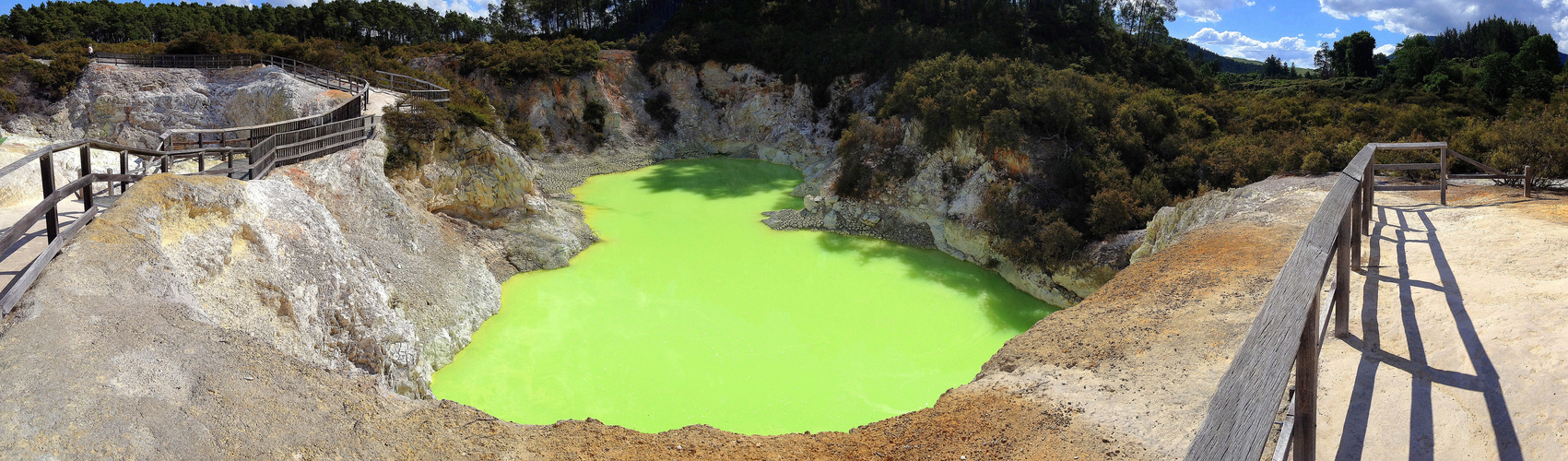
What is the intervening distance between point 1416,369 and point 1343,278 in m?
0.61

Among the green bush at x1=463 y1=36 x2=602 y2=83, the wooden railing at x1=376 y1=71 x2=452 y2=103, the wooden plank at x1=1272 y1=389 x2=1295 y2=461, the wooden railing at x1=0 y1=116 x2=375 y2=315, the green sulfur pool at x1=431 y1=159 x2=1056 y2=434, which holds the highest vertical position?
the green bush at x1=463 y1=36 x2=602 y2=83

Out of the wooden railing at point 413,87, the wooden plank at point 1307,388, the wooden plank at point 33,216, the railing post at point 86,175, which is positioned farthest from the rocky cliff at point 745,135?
the wooden plank at point 1307,388

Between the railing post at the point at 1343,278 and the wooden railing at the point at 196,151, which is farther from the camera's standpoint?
the wooden railing at the point at 196,151

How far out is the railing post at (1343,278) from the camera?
4.13 metres

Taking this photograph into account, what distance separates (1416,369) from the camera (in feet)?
13.4

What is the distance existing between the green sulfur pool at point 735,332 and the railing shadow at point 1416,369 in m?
7.69

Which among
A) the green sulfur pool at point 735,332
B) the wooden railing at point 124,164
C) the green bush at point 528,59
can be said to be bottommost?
the green sulfur pool at point 735,332

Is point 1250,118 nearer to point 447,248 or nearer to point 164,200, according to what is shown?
point 447,248

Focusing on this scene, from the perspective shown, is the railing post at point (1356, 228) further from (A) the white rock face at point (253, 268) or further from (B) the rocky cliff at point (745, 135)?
(B) the rocky cliff at point (745, 135)

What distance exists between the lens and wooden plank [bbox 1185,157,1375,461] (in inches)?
82.1

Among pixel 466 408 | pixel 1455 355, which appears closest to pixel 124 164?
pixel 466 408

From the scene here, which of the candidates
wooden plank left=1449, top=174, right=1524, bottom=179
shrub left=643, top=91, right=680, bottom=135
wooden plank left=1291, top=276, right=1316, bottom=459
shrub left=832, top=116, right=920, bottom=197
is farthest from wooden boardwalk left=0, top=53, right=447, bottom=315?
wooden plank left=1449, top=174, right=1524, bottom=179

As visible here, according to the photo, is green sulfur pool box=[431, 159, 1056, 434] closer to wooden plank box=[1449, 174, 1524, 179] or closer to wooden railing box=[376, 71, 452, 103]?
wooden railing box=[376, 71, 452, 103]

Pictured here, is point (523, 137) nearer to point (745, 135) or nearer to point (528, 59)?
point (528, 59)
